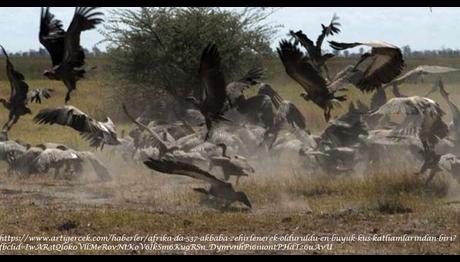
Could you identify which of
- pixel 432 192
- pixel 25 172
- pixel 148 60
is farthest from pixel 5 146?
pixel 148 60

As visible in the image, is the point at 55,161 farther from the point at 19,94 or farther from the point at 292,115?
the point at 292,115

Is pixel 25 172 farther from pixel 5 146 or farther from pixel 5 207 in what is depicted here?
pixel 5 207

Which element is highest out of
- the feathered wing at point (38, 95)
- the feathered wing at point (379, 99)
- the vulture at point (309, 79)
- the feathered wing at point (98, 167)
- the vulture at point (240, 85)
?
the vulture at point (309, 79)

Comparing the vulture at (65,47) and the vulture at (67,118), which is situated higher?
the vulture at (65,47)

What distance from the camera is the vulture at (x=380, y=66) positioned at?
10812 millimetres

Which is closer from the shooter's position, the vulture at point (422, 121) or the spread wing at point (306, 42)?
the vulture at point (422, 121)

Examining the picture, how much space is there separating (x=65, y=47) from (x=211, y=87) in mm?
1950

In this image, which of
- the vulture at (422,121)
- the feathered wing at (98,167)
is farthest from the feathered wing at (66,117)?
the vulture at (422,121)

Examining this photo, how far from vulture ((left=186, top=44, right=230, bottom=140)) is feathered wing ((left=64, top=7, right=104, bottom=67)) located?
4.82ft

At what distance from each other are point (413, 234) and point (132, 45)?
56.5 ft

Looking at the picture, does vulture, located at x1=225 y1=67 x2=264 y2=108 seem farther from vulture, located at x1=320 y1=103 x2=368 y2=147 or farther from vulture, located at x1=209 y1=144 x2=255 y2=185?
vulture, located at x1=209 y1=144 x2=255 y2=185

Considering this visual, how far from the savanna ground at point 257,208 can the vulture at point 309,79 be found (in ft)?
4.19

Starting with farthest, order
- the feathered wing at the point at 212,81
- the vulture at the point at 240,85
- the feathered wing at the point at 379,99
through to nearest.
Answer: the feathered wing at the point at 379,99
the vulture at the point at 240,85
the feathered wing at the point at 212,81

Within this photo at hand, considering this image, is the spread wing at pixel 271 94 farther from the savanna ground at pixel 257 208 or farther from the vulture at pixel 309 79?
the vulture at pixel 309 79
